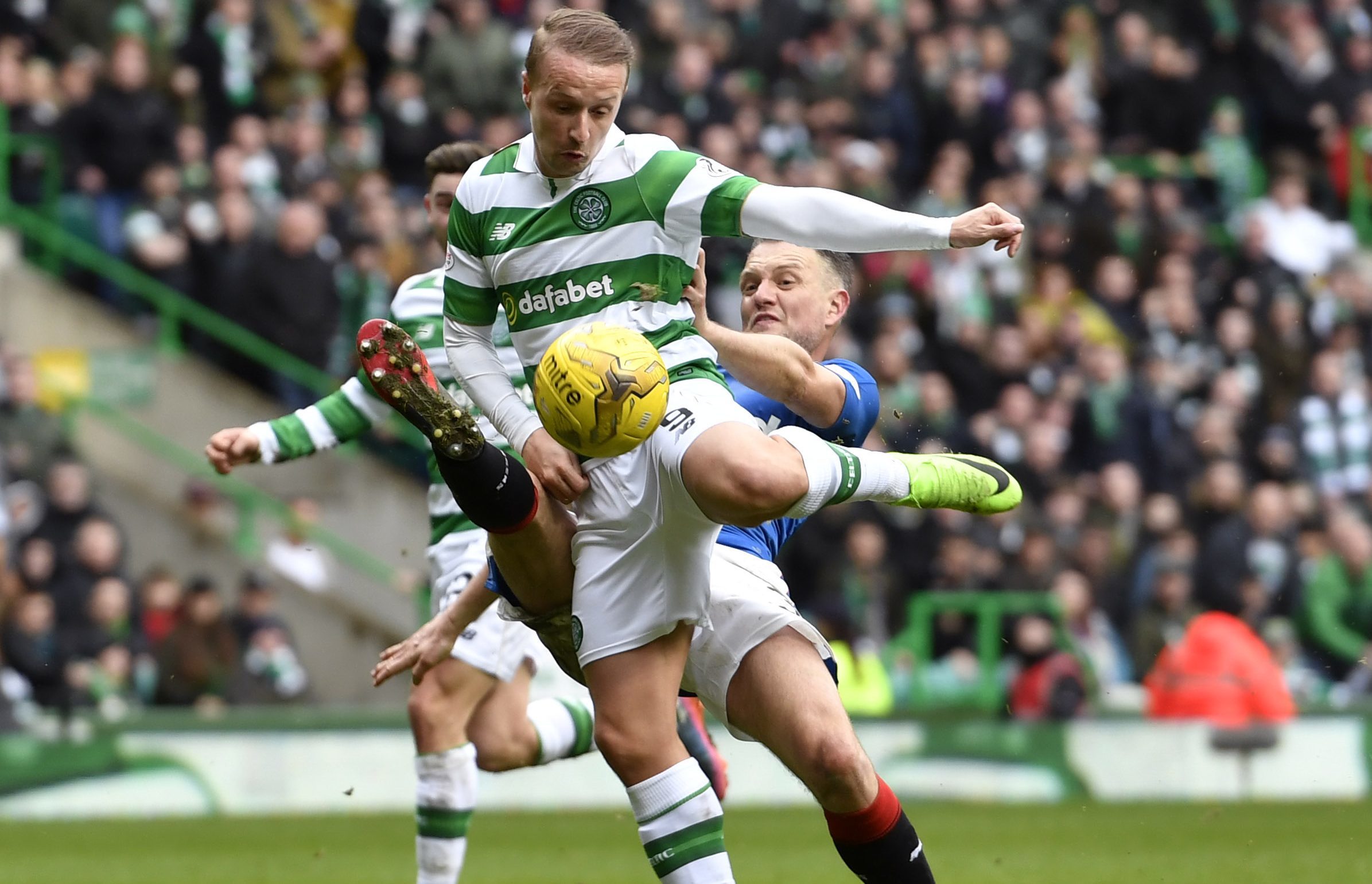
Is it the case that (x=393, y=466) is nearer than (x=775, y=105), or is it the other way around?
(x=393, y=466)

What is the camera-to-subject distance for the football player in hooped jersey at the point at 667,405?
214 inches

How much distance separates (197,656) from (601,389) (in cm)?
880

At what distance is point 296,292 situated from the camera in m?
15.1

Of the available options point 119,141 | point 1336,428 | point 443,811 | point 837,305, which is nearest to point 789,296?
point 837,305

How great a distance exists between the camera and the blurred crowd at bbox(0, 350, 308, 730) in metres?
13.0

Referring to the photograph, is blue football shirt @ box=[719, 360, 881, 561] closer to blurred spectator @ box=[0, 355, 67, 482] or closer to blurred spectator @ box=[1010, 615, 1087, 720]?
blurred spectator @ box=[1010, 615, 1087, 720]

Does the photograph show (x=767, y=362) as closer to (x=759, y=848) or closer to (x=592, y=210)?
(x=592, y=210)

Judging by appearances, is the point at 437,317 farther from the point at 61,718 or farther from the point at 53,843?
the point at 61,718

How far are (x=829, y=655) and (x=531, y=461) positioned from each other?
3.63ft

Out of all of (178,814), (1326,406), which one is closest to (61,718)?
(178,814)

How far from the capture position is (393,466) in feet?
52.6

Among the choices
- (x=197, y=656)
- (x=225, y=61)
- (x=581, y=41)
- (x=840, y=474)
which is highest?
(x=225, y=61)

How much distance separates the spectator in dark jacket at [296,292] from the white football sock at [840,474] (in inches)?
383

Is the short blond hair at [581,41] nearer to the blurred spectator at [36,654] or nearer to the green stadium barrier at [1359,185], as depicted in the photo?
the blurred spectator at [36,654]
